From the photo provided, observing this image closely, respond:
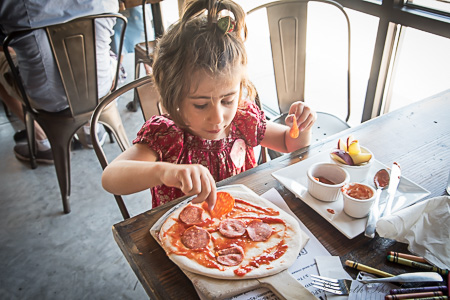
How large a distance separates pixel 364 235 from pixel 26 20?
1760 mm

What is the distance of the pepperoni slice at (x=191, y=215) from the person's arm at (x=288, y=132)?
45cm

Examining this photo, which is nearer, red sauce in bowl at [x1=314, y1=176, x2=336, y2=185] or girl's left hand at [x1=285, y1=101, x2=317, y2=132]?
red sauce in bowl at [x1=314, y1=176, x2=336, y2=185]

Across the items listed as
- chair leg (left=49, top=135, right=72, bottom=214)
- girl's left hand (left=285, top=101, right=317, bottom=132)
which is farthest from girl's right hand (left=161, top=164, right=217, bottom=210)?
chair leg (left=49, top=135, right=72, bottom=214)

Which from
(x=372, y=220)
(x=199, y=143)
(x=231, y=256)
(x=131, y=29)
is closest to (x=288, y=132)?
(x=199, y=143)

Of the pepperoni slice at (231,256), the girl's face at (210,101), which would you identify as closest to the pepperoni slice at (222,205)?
the pepperoni slice at (231,256)

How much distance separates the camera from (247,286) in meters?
0.67

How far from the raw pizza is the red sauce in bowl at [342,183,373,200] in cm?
15

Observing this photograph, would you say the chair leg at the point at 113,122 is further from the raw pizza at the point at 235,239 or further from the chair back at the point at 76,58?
the raw pizza at the point at 235,239

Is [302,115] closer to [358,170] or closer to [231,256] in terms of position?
A: [358,170]

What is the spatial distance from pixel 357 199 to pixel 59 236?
5.53ft

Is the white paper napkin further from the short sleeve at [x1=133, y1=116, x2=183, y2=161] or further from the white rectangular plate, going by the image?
the short sleeve at [x1=133, y1=116, x2=183, y2=161]

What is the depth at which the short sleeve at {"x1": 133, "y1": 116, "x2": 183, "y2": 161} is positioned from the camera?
112 cm

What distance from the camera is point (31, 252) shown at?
183 centimetres

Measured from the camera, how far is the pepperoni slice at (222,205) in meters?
0.85
